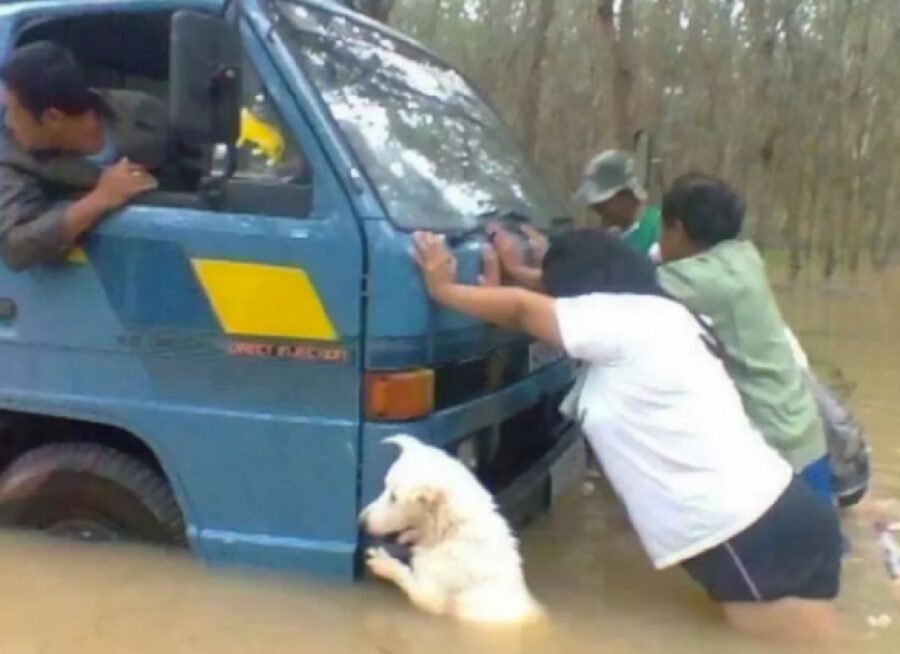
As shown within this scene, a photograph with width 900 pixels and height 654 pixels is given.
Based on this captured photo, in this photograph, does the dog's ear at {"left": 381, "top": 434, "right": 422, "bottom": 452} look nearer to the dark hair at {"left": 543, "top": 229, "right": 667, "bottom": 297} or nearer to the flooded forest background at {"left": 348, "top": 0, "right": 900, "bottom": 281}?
the dark hair at {"left": 543, "top": 229, "right": 667, "bottom": 297}

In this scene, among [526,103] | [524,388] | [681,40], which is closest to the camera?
[524,388]

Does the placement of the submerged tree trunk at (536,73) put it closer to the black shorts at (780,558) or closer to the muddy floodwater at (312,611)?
the muddy floodwater at (312,611)

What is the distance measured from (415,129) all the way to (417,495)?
5.18 ft

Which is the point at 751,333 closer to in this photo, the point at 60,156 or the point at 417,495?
the point at 417,495

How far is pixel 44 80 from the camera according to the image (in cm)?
479

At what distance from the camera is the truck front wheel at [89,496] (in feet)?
15.6

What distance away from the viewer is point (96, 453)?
15.8 ft

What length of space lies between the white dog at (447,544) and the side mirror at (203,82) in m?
1.08

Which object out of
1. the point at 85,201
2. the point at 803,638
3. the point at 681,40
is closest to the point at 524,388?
the point at 803,638

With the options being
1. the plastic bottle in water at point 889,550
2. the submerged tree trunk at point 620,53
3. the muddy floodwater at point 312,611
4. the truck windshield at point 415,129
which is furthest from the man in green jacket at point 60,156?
the submerged tree trunk at point 620,53

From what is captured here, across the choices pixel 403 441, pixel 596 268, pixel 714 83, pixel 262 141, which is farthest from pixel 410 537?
pixel 714 83

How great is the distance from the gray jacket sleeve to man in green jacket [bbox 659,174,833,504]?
2.11 m

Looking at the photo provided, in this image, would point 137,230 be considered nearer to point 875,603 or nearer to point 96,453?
point 96,453

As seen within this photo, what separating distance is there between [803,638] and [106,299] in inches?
97.1
